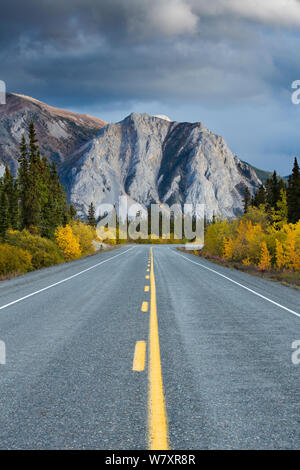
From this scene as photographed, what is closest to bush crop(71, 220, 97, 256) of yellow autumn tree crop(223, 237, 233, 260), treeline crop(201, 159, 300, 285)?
treeline crop(201, 159, 300, 285)

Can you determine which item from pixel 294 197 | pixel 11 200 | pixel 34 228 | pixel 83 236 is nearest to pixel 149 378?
pixel 83 236

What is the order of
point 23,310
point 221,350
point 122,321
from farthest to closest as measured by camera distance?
point 23,310 → point 122,321 → point 221,350

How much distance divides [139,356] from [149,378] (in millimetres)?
837

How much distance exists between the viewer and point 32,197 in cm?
4178

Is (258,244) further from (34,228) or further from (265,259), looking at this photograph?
(34,228)

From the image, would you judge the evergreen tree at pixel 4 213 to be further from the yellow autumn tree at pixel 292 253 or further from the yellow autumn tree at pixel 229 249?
the yellow autumn tree at pixel 292 253

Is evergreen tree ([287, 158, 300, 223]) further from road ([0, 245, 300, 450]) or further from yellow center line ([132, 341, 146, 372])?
yellow center line ([132, 341, 146, 372])

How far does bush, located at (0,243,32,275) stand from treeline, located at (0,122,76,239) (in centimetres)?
2114

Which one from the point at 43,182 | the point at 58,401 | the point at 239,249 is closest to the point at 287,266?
the point at 239,249

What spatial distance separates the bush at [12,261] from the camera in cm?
1862

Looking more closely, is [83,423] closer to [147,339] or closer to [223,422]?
[223,422]

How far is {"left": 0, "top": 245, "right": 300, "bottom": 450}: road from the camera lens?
281cm

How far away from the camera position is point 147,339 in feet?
18.9
